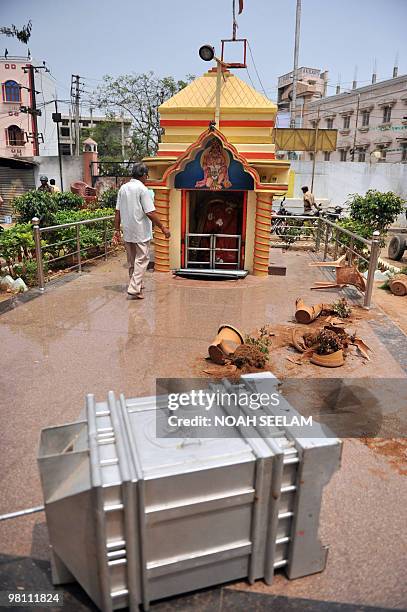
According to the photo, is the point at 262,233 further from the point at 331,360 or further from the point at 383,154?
the point at 383,154

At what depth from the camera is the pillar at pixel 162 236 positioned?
7621 millimetres

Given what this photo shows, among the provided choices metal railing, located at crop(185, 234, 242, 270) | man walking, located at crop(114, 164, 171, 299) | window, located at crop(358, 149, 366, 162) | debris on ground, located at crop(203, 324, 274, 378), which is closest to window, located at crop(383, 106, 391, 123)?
window, located at crop(358, 149, 366, 162)

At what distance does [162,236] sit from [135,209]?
Result: 1.91 meters

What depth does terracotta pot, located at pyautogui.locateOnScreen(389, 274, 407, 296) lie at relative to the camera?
8.34 m

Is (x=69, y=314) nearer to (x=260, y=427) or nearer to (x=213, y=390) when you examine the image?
(x=213, y=390)

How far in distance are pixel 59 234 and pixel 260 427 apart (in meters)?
8.01

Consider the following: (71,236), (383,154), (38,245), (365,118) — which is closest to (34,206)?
(71,236)

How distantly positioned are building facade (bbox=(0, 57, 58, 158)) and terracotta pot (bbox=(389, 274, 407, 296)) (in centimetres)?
3392

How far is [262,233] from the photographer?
763 cm

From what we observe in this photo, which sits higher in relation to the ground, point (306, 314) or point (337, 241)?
point (337, 241)

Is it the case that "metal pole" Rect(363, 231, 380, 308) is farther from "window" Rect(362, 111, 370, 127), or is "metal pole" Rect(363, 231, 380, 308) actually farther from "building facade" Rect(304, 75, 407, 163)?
"window" Rect(362, 111, 370, 127)

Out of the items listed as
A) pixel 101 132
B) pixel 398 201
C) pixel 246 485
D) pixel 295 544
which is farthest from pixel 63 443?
pixel 101 132

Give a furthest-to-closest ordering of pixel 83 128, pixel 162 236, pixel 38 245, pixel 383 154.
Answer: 1. pixel 83 128
2. pixel 383 154
3. pixel 162 236
4. pixel 38 245

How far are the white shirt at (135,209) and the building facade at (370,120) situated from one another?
2792 cm
